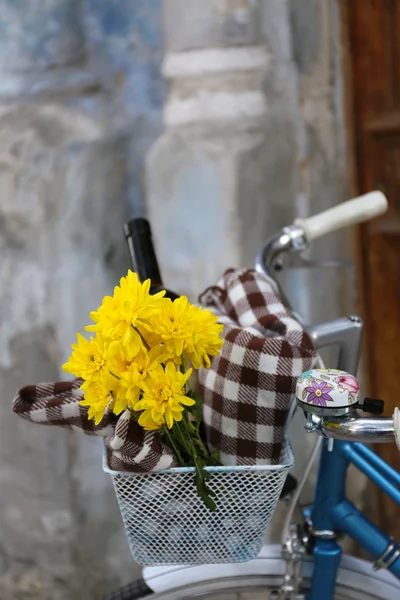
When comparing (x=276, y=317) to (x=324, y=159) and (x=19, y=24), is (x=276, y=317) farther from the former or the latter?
(x=19, y=24)

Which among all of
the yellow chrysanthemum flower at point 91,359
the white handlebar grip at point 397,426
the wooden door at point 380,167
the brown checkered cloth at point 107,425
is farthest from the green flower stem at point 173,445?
the wooden door at point 380,167

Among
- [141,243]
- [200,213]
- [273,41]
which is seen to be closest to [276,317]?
[141,243]

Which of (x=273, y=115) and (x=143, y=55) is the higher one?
(x=143, y=55)

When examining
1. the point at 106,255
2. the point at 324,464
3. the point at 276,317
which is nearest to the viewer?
the point at 276,317

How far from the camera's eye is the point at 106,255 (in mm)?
1290

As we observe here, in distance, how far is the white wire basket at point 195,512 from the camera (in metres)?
0.64

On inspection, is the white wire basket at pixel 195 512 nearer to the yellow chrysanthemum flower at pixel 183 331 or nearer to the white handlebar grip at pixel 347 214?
the yellow chrysanthemum flower at pixel 183 331

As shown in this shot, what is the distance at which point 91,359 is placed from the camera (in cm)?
57

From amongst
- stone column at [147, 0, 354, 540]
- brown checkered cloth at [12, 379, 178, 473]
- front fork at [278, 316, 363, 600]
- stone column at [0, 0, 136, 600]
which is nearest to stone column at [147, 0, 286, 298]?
stone column at [147, 0, 354, 540]

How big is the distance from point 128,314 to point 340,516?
17.9 inches

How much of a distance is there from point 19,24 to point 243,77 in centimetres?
45

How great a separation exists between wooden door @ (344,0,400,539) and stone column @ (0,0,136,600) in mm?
483

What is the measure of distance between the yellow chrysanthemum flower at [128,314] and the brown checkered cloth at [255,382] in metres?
0.14

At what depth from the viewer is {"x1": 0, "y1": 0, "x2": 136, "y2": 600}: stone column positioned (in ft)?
4.05
